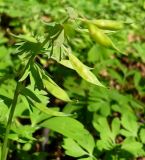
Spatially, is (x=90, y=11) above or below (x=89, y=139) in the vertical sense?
above

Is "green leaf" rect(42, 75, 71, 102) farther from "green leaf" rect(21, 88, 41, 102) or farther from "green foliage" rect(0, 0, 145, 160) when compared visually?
"green leaf" rect(21, 88, 41, 102)

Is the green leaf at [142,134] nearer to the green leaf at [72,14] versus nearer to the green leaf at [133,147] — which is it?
the green leaf at [133,147]

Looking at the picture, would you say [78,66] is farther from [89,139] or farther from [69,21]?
[89,139]

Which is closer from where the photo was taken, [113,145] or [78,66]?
[78,66]

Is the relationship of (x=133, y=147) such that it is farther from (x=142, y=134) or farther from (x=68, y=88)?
(x=68, y=88)

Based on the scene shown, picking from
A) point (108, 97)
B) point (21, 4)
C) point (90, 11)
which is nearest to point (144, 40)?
point (90, 11)

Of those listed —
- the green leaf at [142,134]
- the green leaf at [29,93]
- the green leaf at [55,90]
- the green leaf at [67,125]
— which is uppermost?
the green leaf at [55,90]

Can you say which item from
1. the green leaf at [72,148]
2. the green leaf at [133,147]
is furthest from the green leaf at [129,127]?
the green leaf at [72,148]

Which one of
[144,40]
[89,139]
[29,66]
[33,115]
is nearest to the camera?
[29,66]

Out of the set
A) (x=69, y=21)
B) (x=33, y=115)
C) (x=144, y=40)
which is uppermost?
(x=69, y=21)
